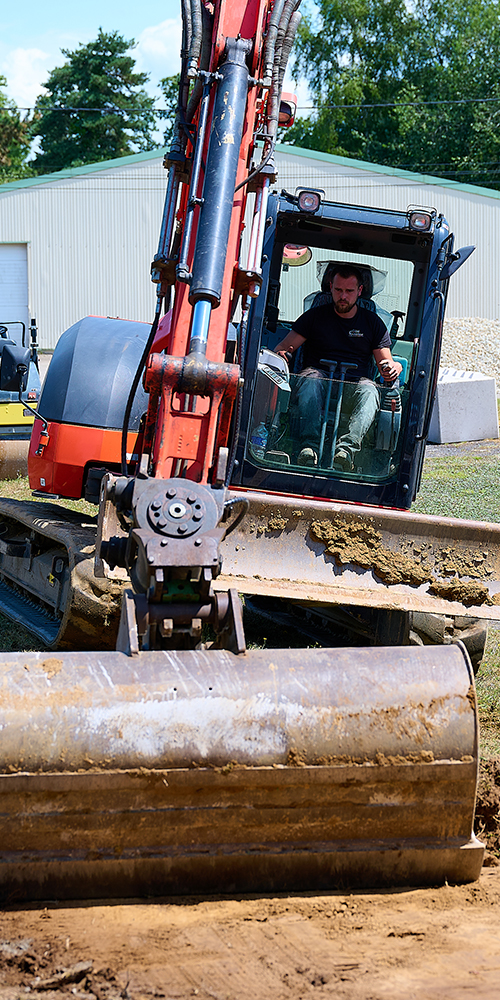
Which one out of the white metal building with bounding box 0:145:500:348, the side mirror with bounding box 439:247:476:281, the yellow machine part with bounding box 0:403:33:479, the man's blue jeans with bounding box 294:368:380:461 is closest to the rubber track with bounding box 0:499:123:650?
the man's blue jeans with bounding box 294:368:380:461

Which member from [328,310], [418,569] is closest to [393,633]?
[418,569]

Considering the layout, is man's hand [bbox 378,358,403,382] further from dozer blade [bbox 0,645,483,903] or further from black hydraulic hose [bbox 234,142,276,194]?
dozer blade [bbox 0,645,483,903]

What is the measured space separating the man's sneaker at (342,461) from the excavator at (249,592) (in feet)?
0.23

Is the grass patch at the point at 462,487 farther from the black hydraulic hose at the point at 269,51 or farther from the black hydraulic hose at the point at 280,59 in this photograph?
the black hydraulic hose at the point at 269,51

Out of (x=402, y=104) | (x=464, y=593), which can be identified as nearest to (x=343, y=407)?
(x=464, y=593)

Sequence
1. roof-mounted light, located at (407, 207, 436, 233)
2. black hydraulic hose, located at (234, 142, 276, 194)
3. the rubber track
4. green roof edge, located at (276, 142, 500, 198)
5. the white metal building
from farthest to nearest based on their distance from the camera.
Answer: green roof edge, located at (276, 142, 500, 198) < the white metal building < roof-mounted light, located at (407, 207, 436, 233) < the rubber track < black hydraulic hose, located at (234, 142, 276, 194)

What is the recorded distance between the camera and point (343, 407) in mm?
5434

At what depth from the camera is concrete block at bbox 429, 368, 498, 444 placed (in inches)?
647

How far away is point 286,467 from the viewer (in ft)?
18.2

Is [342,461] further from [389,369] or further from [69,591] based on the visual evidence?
[69,591]

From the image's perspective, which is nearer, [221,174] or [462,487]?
[221,174]

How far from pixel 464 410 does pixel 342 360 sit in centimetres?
1148

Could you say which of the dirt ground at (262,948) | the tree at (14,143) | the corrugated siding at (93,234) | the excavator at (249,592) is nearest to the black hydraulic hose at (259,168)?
the excavator at (249,592)

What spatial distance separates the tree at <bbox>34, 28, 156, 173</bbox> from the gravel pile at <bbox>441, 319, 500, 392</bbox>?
89.5 ft
